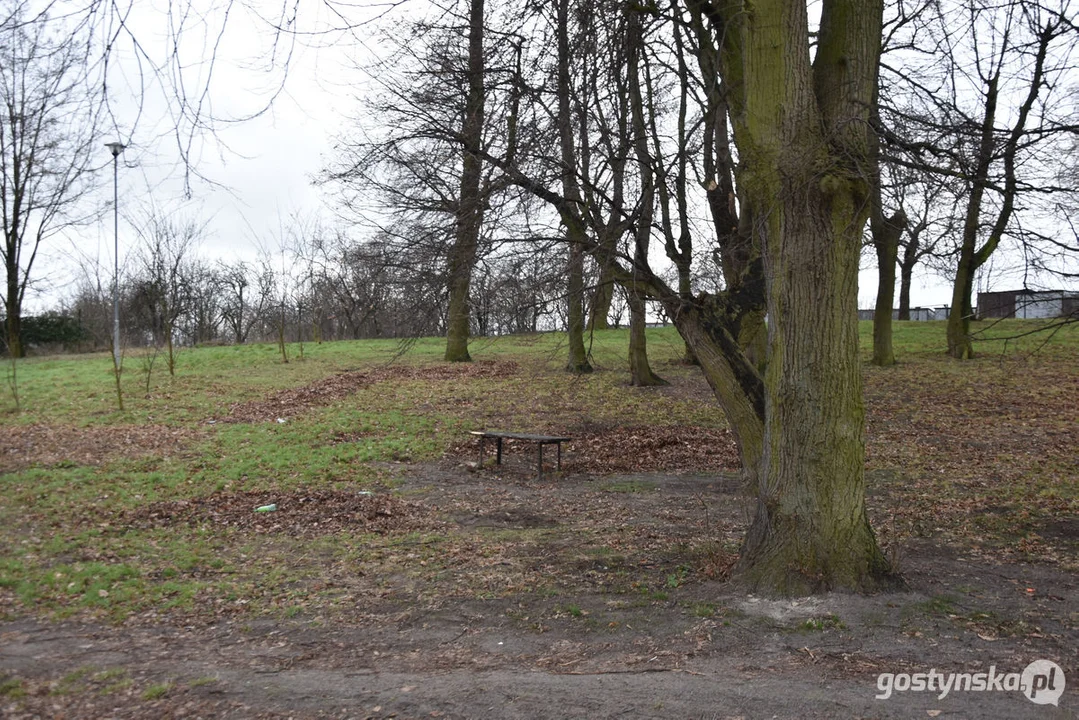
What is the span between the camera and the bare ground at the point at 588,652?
4137 millimetres

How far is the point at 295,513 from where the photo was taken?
927 centimetres

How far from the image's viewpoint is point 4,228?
3316 cm

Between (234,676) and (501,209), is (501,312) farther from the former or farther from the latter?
(234,676)

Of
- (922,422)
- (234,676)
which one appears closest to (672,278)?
(922,422)

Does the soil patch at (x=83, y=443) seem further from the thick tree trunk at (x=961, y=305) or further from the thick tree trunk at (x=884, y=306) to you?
the thick tree trunk at (x=961, y=305)

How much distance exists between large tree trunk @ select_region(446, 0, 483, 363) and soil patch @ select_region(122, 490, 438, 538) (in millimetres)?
2516

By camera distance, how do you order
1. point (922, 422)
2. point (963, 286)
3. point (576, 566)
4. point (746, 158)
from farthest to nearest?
point (963, 286) → point (922, 422) → point (576, 566) → point (746, 158)

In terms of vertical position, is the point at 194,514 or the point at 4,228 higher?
the point at 4,228

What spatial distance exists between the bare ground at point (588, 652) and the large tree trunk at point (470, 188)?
301cm

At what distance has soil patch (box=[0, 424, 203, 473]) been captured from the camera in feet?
38.7

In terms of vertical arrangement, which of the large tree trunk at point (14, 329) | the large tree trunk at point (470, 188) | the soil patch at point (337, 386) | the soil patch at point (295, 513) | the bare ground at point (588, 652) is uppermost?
the large tree trunk at point (470, 188)

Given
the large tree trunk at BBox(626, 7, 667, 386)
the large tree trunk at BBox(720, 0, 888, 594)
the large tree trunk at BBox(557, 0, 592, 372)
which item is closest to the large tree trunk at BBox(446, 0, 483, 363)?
the large tree trunk at BBox(557, 0, 592, 372)

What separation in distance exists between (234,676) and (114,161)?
10.0 ft

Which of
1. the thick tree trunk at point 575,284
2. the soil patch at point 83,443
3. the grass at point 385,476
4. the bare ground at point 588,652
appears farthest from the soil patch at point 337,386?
the bare ground at point 588,652
